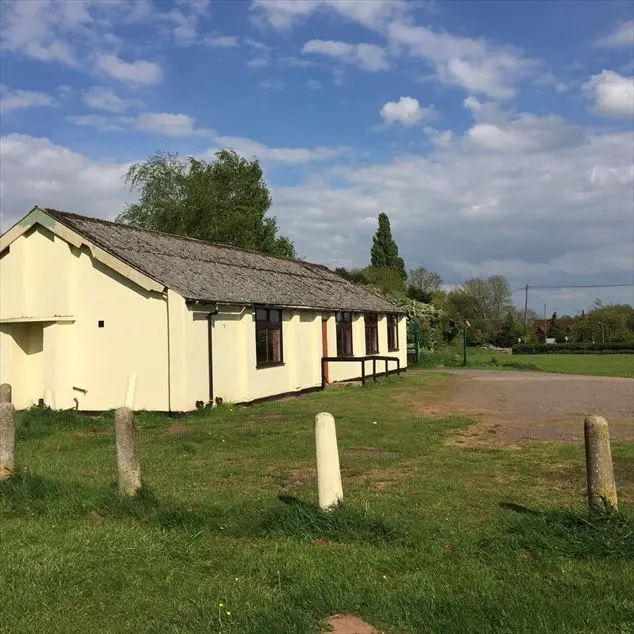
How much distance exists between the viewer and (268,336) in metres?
19.9

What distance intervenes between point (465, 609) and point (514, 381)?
21.2 m

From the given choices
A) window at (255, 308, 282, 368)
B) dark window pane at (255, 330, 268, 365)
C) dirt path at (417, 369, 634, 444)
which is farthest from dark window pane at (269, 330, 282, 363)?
dirt path at (417, 369, 634, 444)

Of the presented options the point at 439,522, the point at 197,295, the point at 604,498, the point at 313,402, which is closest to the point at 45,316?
the point at 197,295

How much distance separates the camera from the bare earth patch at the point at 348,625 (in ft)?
13.7

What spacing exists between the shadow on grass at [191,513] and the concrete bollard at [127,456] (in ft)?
0.38

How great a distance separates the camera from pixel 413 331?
39312mm

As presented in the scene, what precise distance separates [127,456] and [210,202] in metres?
38.4

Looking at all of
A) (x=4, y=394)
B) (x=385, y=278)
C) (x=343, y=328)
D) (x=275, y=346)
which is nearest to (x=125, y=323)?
(x=275, y=346)

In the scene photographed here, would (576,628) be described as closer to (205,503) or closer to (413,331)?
(205,503)

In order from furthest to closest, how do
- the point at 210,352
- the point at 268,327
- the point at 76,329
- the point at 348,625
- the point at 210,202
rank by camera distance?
the point at 210,202
the point at 268,327
the point at 76,329
the point at 210,352
the point at 348,625

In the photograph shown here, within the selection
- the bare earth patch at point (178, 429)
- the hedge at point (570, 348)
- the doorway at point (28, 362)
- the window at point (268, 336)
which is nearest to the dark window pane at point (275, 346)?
the window at point (268, 336)

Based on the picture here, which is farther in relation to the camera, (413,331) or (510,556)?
(413,331)

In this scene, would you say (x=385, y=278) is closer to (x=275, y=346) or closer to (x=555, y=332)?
(x=275, y=346)

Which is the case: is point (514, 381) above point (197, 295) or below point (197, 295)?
below
